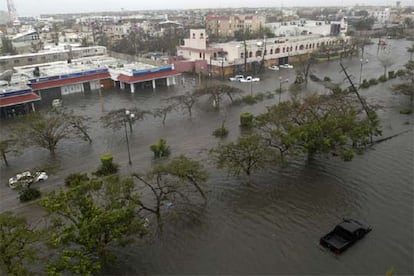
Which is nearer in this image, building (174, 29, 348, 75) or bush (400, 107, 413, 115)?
bush (400, 107, 413, 115)

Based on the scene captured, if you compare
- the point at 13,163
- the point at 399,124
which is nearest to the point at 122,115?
the point at 13,163

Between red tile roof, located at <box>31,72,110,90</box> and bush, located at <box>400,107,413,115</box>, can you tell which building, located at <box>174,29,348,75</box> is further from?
bush, located at <box>400,107,413,115</box>

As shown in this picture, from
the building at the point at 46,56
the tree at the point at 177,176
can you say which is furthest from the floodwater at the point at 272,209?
the building at the point at 46,56

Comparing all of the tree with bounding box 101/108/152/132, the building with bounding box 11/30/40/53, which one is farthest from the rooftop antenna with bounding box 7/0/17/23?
the tree with bounding box 101/108/152/132

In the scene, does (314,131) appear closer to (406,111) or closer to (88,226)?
(88,226)

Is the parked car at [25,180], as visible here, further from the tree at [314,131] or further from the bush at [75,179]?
the tree at [314,131]

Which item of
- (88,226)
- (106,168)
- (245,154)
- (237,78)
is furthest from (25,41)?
(88,226)
